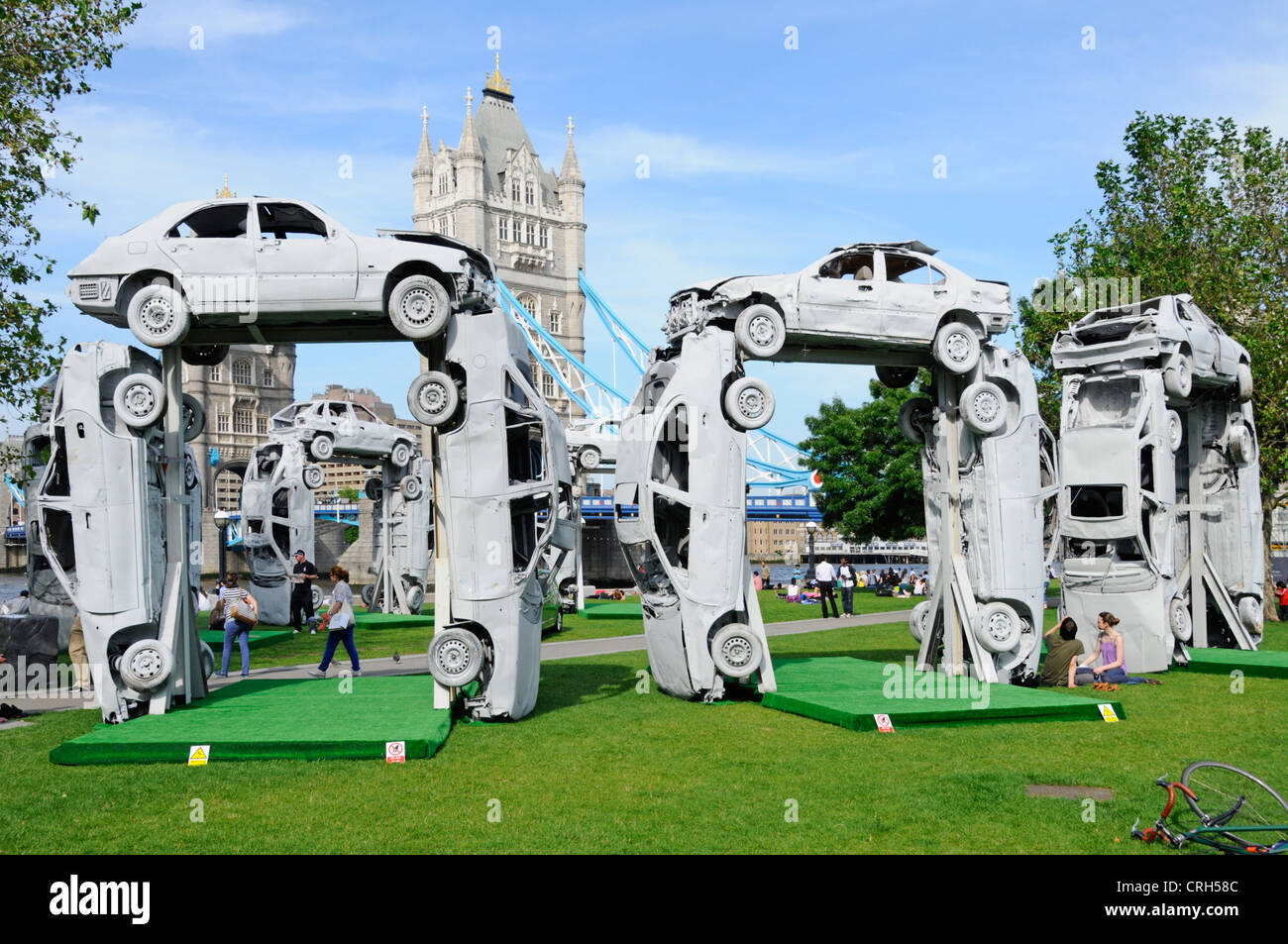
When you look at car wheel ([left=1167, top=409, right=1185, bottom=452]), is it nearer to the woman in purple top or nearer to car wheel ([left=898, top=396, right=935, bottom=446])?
the woman in purple top

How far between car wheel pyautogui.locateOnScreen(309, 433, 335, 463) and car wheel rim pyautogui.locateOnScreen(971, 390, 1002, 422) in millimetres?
20730

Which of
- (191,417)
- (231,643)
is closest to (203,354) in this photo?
(191,417)

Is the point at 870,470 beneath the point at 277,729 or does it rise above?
above

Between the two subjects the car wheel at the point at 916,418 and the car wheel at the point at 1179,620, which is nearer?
the car wheel at the point at 916,418

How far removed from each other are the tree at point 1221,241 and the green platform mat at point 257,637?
811 inches

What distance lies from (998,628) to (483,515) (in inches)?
300

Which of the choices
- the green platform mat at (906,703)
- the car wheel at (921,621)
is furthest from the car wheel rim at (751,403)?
the car wheel at (921,621)

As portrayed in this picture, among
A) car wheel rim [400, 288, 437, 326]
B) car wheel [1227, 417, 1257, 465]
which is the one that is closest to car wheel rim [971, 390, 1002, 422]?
car wheel rim [400, 288, 437, 326]

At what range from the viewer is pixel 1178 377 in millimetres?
19672

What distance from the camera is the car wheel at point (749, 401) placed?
51.6 ft

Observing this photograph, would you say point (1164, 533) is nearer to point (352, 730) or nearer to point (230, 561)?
point (352, 730)

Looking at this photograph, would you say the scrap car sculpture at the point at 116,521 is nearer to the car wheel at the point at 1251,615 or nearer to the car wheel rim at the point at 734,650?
the car wheel rim at the point at 734,650

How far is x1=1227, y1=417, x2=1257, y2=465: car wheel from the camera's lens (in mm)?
22312

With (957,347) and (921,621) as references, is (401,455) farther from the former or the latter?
(957,347)
